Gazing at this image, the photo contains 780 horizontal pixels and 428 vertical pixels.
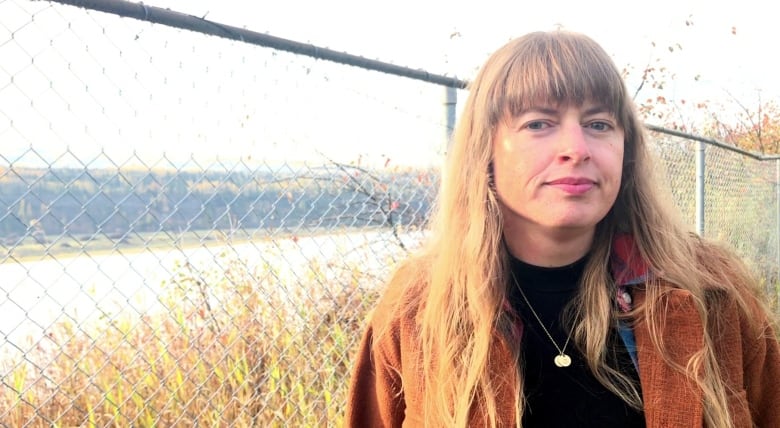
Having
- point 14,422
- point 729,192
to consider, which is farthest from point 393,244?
point 729,192

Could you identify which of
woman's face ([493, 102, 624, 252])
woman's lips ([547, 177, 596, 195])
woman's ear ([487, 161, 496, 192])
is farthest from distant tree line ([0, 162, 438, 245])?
woman's lips ([547, 177, 596, 195])

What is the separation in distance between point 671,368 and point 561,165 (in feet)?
1.69

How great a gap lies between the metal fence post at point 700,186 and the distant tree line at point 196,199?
2310 millimetres

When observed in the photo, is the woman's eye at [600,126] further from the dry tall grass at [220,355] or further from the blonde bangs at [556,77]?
the dry tall grass at [220,355]

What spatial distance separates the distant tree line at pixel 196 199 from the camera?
178 cm

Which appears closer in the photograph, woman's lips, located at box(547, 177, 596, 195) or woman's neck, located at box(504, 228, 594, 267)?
woman's lips, located at box(547, 177, 596, 195)

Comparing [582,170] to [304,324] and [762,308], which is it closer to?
[762,308]

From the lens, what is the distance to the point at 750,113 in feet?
36.3

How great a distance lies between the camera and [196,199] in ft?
Result: 7.48

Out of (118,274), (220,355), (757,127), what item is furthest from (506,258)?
(757,127)

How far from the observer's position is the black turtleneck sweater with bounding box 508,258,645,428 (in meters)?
1.42

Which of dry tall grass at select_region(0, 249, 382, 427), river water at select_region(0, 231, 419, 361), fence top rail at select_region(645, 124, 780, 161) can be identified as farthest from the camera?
fence top rail at select_region(645, 124, 780, 161)

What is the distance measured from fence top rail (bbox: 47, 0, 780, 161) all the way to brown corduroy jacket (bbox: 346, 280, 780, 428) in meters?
1.08

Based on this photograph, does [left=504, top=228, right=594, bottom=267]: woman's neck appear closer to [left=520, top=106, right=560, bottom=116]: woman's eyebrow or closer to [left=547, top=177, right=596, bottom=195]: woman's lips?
[left=547, top=177, right=596, bottom=195]: woman's lips
